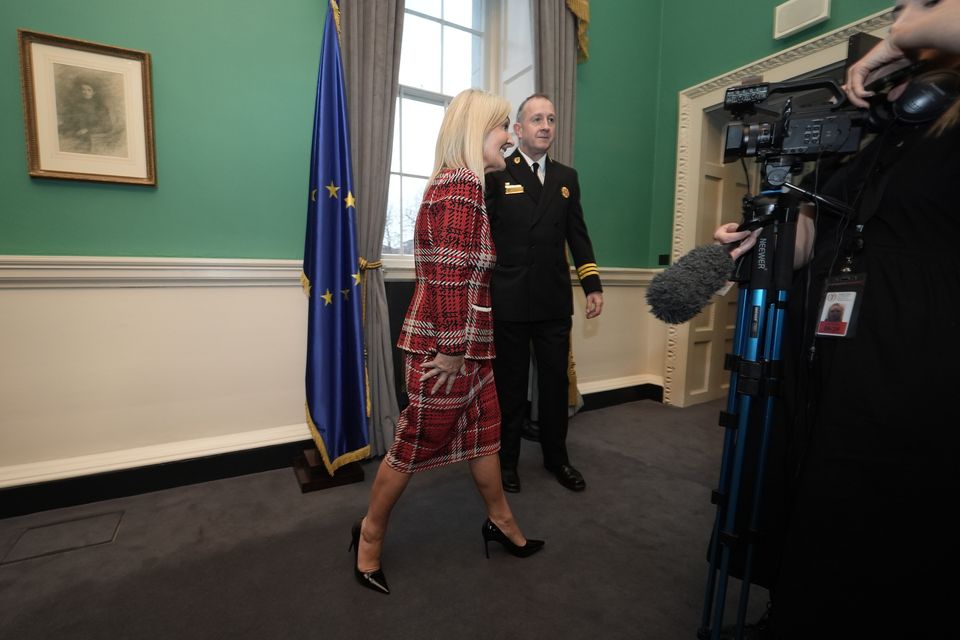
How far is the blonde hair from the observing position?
1393mm

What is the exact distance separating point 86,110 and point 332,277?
1.23m

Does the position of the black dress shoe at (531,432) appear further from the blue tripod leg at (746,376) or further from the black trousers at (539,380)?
the blue tripod leg at (746,376)

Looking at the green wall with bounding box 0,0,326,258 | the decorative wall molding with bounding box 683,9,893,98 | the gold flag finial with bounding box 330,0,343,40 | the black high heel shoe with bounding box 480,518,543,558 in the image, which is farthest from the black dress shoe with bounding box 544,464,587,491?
the gold flag finial with bounding box 330,0,343,40

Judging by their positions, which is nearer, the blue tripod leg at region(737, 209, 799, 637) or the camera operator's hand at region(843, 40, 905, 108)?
the camera operator's hand at region(843, 40, 905, 108)

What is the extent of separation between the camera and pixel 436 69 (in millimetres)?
2986

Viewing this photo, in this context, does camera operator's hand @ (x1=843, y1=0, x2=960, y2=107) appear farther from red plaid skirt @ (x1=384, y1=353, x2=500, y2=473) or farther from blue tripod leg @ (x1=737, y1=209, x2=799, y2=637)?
red plaid skirt @ (x1=384, y1=353, x2=500, y2=473)

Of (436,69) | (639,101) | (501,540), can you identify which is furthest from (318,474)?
(639,101)

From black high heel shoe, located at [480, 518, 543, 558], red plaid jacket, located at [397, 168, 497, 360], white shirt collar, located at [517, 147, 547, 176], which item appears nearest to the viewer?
red plaid jacket, located at [397, 168, 497, 360]

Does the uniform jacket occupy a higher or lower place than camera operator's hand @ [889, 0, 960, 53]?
lower

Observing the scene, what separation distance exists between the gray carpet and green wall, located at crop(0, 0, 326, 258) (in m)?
1.19

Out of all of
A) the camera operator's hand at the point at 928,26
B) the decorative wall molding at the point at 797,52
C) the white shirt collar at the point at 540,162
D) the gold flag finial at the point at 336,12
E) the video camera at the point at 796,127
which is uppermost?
the decorative wall molding at the point at 797,52

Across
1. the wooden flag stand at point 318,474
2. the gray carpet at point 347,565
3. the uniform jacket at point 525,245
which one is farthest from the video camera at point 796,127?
the wooden flag stand at point 318,474

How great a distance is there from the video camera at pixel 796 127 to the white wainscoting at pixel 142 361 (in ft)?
6.76

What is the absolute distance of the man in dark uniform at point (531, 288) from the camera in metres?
2.13
